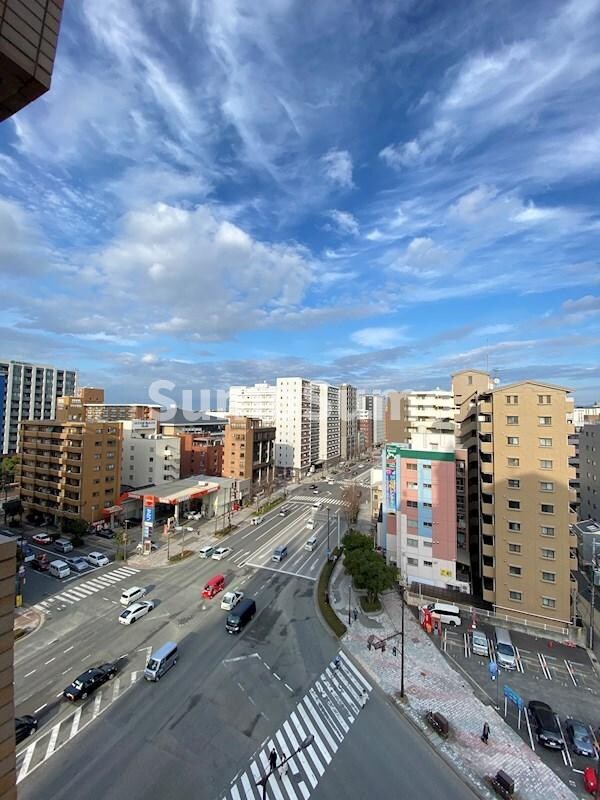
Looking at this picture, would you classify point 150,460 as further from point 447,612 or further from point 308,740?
point 308,740

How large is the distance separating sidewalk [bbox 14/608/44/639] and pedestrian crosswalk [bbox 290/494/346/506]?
44.2 metres

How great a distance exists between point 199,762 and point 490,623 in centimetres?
2315

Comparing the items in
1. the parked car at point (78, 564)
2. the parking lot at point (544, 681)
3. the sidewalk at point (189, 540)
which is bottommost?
the parking lot at point (544, 681)

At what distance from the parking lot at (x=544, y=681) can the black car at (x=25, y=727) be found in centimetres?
2271

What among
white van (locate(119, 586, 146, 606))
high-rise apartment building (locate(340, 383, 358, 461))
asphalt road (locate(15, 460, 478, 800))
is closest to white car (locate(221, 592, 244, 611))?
asphalt road (locate(15, 460, 478, 800))

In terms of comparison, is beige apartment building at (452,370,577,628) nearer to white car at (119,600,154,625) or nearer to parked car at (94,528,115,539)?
white car at (119,600,154,625)

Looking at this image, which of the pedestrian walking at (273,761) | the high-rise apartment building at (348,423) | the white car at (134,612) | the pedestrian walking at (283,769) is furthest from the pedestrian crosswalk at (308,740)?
the high-rise apartment building at (348,423)

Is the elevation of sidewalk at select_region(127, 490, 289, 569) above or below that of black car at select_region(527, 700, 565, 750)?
above

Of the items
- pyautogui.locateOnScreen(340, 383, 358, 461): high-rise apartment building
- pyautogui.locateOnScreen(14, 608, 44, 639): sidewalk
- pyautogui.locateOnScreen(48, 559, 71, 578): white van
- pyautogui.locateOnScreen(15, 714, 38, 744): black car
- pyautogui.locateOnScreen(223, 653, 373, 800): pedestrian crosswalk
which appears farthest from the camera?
pyautogui.locateOnScreen(340, 383, 358, 461): high-rise apartment building

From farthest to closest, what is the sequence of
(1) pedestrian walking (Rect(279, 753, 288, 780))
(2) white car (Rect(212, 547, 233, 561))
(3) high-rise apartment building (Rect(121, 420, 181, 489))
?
(3) high-rise apartment building (Rect(121, 420, 181, 489)), (2) white car (Rect(212, 547, 233, 561)), (1) pedestrian walking (Rect(279, 753, 288, 780))

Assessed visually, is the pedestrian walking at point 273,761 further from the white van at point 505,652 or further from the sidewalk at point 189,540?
the sidewalk at point 189,540

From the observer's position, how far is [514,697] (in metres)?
21.1

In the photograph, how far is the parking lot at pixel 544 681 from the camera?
58.2 feet

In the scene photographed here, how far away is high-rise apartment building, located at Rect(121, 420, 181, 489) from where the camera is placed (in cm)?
6216
